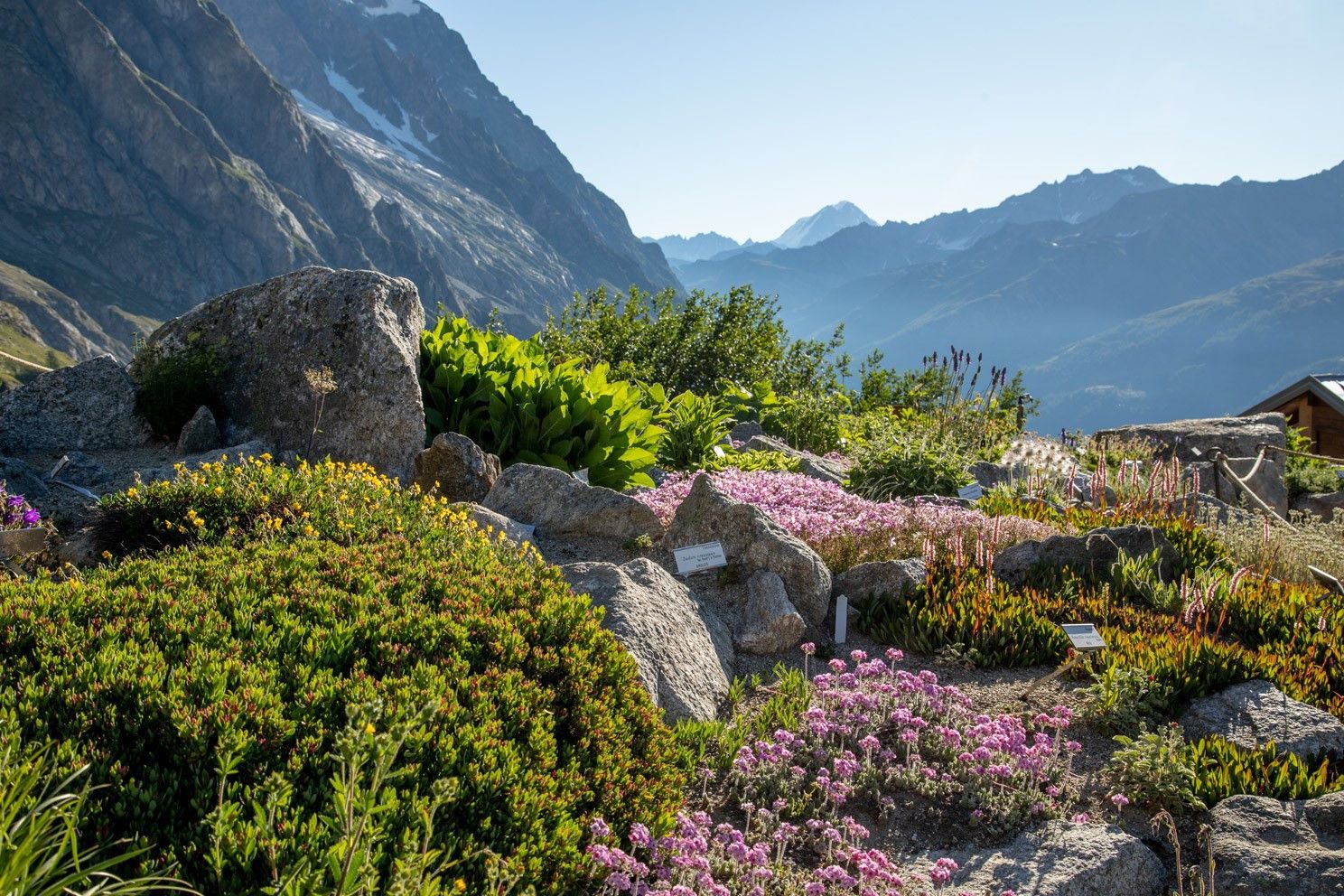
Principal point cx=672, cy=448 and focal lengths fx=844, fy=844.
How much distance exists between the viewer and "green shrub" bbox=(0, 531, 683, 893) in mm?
2467

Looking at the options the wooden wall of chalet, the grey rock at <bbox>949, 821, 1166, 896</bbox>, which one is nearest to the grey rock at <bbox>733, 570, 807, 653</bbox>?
the grey rock at <bbox>949, 821, 1166, 896</bbox>

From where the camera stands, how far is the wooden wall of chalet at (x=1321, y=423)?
68.3 ft

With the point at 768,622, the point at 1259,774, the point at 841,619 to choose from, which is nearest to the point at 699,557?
the point at 768,622

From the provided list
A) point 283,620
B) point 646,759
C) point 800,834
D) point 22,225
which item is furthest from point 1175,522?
point 22,225

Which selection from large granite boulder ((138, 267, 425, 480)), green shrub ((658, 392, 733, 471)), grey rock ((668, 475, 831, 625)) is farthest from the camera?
green shrub ((658, 392, 733, 471))

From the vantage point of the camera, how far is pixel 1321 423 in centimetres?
2131

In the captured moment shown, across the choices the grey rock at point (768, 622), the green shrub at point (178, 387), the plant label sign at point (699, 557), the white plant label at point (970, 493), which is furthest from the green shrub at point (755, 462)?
the green shrub at point (178, 387)

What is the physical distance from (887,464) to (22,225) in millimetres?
236184

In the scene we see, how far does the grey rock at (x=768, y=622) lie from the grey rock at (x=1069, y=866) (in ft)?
7.02

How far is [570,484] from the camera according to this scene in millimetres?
7199

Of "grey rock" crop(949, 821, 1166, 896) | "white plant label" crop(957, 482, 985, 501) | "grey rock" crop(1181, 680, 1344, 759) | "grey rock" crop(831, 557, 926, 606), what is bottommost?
"grey rock" crop(949, 821, 1166, 896)

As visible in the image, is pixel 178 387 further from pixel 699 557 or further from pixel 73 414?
pixel 699 557

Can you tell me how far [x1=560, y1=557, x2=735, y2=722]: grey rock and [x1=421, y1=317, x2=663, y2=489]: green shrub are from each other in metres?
3.82

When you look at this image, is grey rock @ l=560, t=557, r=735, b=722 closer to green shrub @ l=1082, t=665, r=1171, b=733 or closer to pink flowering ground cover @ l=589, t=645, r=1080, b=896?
pink flowering ground cover @ l=589, t=645, r=1080, b=896
